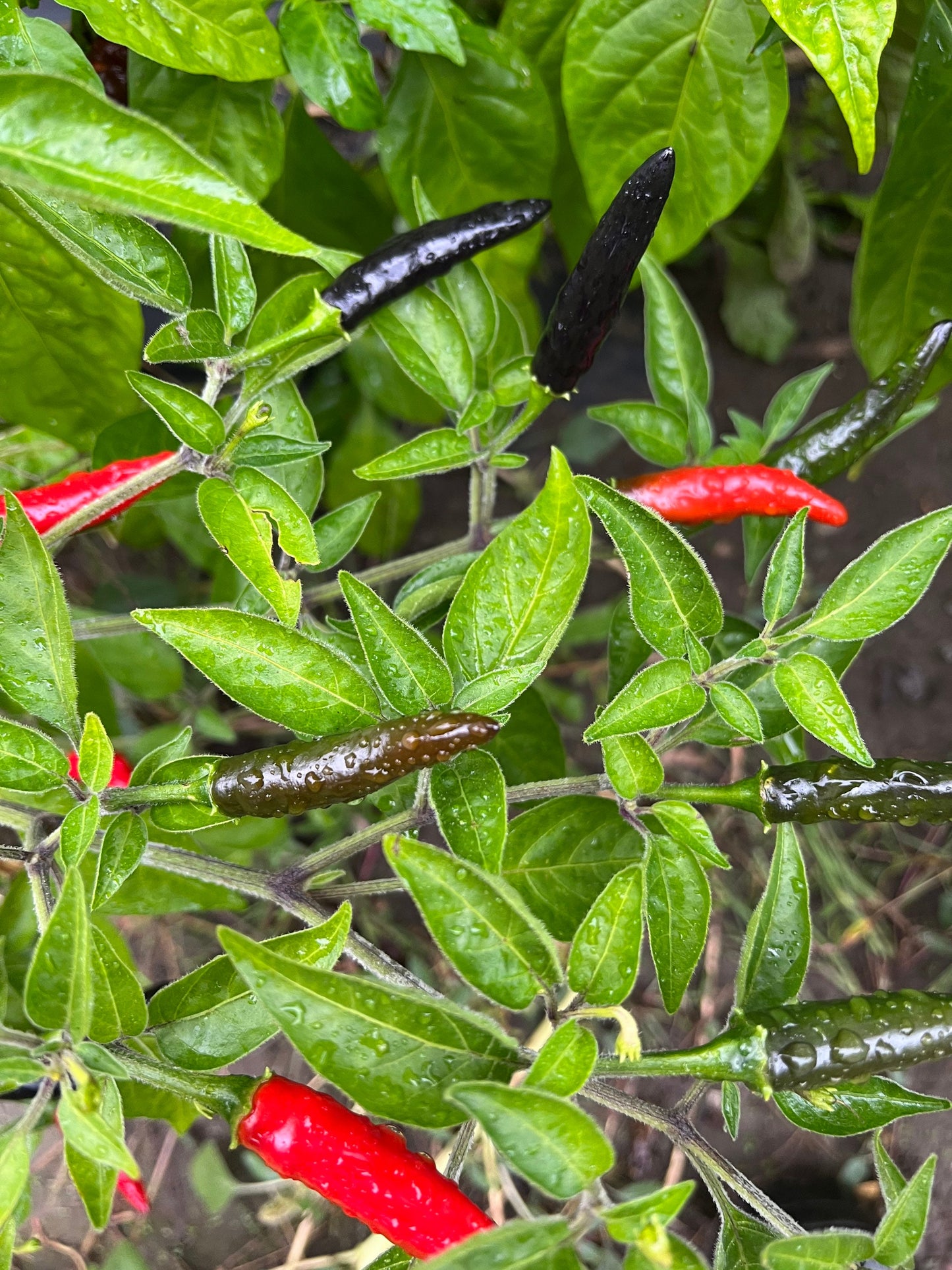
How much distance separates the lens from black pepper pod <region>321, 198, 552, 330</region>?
0.99m

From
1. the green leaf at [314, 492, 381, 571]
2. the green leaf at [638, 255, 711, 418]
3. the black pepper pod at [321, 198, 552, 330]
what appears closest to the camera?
the black pepper pod at [321, 198, 552, 330]

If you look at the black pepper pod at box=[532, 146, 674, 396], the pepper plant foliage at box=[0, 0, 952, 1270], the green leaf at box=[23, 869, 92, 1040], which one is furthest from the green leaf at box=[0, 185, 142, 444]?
the green leaf at box=[23, 869, 92, 1040]

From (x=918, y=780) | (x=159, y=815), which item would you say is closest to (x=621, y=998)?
(x=918, y=780)

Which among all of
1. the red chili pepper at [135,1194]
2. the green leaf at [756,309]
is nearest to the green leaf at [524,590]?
the red chili pepper at [135,1194]

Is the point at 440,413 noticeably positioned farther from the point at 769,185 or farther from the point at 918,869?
the point at 918,869

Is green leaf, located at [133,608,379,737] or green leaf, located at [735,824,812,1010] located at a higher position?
green leaf, located at [133,608,379,737]

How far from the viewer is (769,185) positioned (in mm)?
1953

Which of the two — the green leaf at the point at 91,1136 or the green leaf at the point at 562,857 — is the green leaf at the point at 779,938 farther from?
the green leaf at the point at 91,1136

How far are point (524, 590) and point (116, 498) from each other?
1.43 ft

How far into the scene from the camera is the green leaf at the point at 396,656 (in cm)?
79

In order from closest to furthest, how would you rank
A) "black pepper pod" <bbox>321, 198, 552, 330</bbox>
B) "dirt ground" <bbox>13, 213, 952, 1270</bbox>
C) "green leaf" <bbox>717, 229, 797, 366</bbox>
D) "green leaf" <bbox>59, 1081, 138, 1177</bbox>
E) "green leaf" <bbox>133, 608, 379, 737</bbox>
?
1. "green leaf" <bbox>59, 1081, 138, 1177</bbox>
2. "green leaf" <bbox>133, 608, 379, 737</bbox>
3. "black pepper pod" <bbox>321, 198, 552, 330</bbox>
4. "dirt ground" <bbox>13, 213, 952, 1270</bbox>
5. "green leaf" <bbox>717, 229, 797, 366</bbox>

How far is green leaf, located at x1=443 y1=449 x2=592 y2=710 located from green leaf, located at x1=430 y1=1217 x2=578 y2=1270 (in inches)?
14.5

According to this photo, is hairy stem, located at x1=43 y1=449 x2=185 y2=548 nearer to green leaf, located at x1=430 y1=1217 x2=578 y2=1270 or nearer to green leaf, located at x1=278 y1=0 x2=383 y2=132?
green leaf, located at x1=278 y1=0 x2=383 y2=132

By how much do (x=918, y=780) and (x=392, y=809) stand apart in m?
0.52
